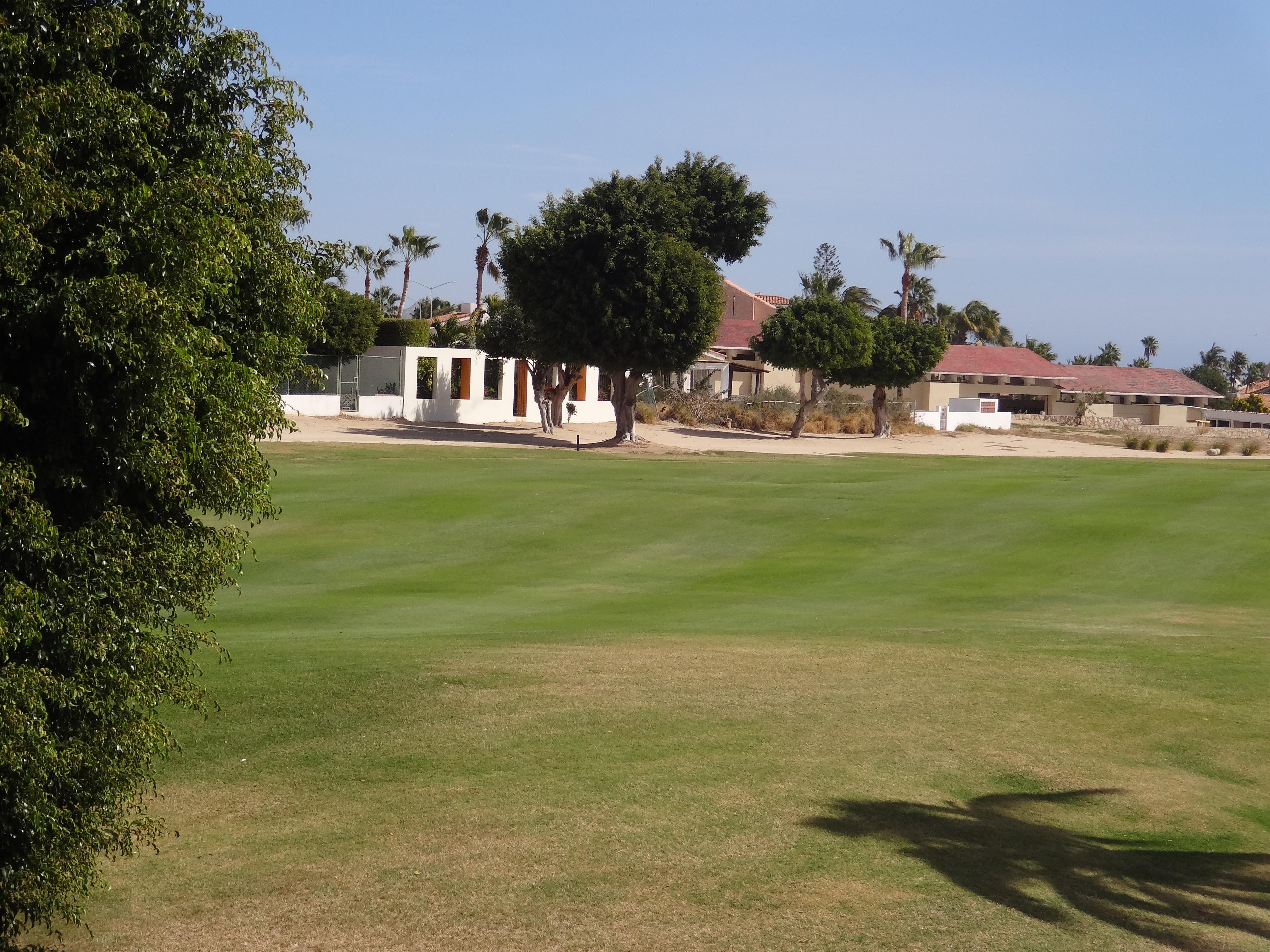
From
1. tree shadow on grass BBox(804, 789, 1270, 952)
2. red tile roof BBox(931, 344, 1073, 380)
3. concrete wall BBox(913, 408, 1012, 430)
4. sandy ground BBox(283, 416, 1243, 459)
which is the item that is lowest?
tree shadow on grass BBox(804, 789, 1270, 952)

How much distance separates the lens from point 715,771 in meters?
7.89

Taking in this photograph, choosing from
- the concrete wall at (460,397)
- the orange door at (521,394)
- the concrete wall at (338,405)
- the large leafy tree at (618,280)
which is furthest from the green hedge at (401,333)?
the large leafy tree at (618,280)

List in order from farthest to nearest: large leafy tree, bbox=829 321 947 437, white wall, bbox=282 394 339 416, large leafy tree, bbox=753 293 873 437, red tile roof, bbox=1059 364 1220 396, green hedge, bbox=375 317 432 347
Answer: red tile roof, bbox=1059 364 1220 396
large leafy tree, bbox=829 321 947 437
green hedge, bbox=375 317 432 347
large leafy tree, bbox=753 293 873 437
white wall, bbox=282 394 339 416

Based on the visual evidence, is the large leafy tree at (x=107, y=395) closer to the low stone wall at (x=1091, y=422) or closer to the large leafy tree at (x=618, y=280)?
the large leafy tree at (x=618, y=280)

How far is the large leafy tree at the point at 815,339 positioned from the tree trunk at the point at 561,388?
27.9 ft

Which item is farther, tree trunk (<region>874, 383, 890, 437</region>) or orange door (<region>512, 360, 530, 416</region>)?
tree trunk (<region>874, 383, 890, 437</region>)

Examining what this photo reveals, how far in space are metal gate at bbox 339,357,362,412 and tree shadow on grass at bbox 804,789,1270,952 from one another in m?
46.6

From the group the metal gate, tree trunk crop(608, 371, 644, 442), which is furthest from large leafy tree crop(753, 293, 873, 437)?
the metal gate

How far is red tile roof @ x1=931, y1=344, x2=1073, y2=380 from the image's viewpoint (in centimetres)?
8906

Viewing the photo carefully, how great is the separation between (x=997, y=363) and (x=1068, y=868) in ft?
288

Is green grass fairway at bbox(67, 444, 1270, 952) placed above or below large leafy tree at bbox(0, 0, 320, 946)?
below

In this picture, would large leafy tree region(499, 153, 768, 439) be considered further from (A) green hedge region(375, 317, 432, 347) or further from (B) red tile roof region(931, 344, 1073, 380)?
(B) red tile roof region(931, 344, 1073, 380)

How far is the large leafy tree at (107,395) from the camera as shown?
480 centimetres

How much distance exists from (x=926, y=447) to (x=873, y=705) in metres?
48.8
